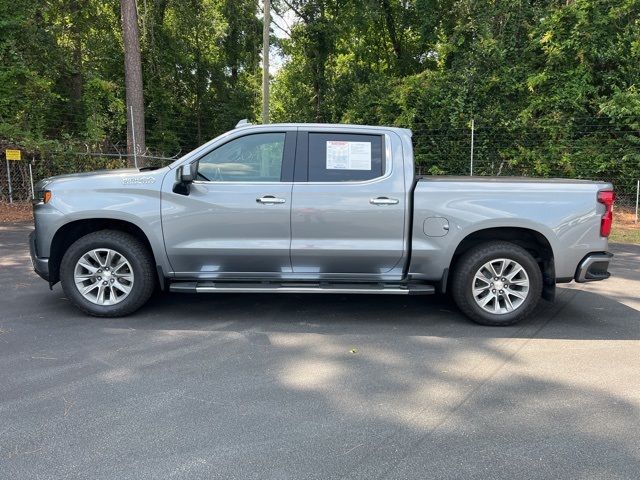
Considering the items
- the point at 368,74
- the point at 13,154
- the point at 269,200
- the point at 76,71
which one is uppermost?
the point at 368,74

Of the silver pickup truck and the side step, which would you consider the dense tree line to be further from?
the side step

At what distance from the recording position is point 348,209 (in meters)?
5.09

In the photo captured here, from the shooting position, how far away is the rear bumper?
5066mm

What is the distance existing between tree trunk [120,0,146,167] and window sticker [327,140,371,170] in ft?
36.9

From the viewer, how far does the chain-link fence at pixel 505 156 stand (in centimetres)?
1445

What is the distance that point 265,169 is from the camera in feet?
17.2

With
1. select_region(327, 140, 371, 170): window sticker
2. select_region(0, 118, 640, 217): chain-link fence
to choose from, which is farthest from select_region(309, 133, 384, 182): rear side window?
select_region(0, 118, 640, 217): chain-link fence

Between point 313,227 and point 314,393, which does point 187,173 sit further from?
point 314,393

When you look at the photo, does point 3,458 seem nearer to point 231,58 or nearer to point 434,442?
point 434,442

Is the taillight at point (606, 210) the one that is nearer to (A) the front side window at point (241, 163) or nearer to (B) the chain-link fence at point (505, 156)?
(A) the front side window at point (241, 163)

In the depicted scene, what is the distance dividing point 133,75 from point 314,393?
1411cm

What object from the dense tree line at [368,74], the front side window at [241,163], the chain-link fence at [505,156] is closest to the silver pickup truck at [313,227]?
the front side window at [241,163]

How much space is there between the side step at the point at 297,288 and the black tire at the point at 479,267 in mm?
309

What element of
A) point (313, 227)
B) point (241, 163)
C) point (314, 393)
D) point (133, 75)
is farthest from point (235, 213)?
point (133, 75)
